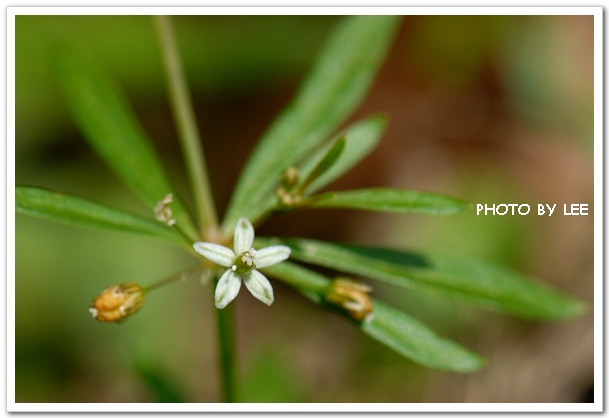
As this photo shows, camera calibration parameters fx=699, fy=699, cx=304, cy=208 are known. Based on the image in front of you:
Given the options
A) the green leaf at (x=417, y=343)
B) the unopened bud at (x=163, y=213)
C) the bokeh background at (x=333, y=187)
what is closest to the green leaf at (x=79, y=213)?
the unopened bud at (x=163, y=213)

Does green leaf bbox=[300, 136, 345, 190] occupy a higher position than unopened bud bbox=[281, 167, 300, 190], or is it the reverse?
green leaf bbox=[300, 136, 345, 190]

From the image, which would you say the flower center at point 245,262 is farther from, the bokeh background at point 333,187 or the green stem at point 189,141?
the bokeh background at point 333,187

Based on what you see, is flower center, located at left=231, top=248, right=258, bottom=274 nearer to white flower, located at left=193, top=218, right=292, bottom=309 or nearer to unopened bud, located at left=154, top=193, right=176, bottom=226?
white flower, located at left=193, top=218, right=292, bottom=309

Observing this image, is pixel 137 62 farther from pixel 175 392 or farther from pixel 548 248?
pixel 548 248

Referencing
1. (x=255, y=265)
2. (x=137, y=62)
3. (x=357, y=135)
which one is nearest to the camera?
(x=255, y=265)

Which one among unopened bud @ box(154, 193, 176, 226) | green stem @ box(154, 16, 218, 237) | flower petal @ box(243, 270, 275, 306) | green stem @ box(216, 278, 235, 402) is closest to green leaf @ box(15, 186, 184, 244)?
unopened bud @ box(154, 193, 176, 226)
